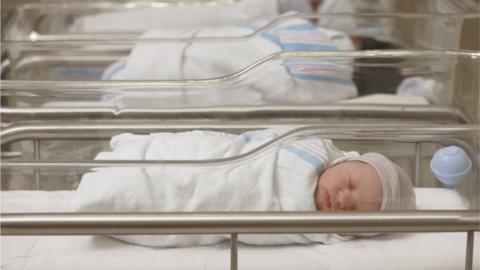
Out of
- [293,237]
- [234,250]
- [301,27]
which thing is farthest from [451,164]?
[301,27]

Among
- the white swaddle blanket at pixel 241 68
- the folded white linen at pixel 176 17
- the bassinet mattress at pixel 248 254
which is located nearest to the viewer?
the bassinet mattress at pixel 248 254

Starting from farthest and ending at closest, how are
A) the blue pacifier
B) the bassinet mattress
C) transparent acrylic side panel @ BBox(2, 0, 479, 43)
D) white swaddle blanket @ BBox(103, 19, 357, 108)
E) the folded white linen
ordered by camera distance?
the folded white linen
transparent acrylic side panel @ BBox(2, 0, 479, 43)
white swaddle blanket @ BBox(103, 19, 357, 108)
the blue pacifier
the bassinet mattress

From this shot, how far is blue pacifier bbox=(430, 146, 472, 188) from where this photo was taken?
112 centimetres

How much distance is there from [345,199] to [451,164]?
19cm

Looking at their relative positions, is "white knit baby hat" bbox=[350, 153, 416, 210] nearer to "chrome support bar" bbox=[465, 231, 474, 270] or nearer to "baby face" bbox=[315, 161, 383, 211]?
"baby face" bbox=[315, 161, 383, 211]

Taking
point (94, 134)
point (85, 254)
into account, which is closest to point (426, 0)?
point (94, 134)

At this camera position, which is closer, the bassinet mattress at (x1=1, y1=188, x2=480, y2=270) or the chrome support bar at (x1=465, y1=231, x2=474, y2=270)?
the chrome support bar at (x1=465, y1=231, x2=474, y2=270)

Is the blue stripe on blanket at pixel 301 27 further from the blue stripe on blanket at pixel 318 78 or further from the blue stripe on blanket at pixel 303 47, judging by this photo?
the blue stripe on blanket at pixel 318 78

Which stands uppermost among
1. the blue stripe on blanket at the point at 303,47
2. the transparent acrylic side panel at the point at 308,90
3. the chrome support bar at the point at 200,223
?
the blue stripe on blanket at the point at 303,47

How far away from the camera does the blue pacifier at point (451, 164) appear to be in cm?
112

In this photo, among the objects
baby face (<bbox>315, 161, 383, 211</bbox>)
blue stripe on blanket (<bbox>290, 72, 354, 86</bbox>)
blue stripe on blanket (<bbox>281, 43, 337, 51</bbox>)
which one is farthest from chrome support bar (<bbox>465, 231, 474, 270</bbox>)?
blue stripe on blanket (<bbox>281, 43, 337, 51</bbox>)

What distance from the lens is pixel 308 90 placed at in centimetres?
140

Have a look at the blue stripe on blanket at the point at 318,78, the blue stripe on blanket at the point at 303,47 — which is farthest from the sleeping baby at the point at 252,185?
the blue stripe on blanket at the point at 303,47

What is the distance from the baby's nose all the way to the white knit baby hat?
0.04m
